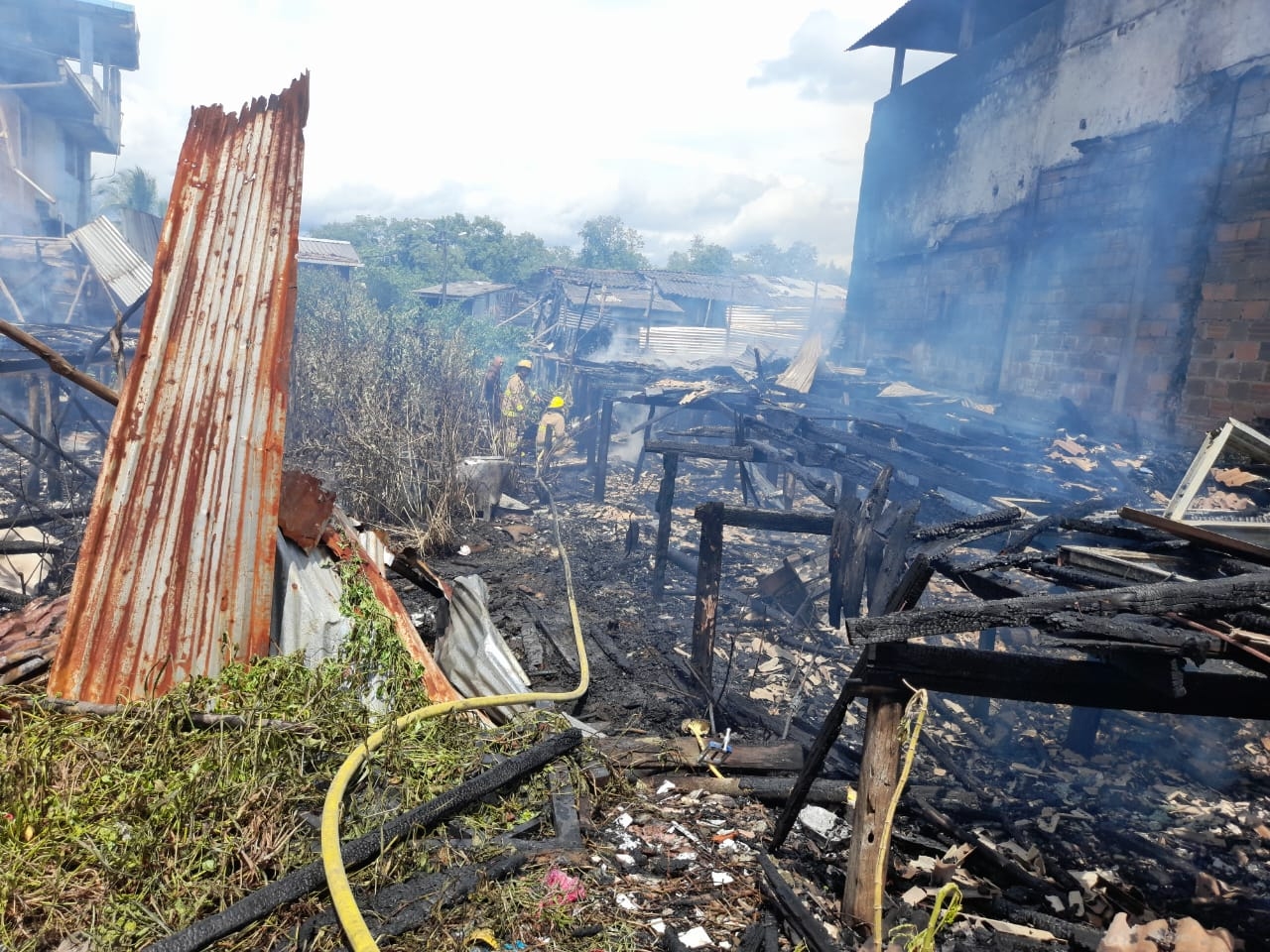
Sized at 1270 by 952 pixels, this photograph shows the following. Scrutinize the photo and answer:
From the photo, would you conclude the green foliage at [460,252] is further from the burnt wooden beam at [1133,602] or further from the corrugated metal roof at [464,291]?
the burnt wooden beam at [1133,602]

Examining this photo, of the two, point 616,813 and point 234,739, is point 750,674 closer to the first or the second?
point 616,813

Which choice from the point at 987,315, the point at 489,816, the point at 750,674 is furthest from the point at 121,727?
the point at 987,315

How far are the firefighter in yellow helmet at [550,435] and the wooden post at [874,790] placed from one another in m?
11.1

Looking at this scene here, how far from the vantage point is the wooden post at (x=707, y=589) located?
538cm

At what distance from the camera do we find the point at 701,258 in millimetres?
81875

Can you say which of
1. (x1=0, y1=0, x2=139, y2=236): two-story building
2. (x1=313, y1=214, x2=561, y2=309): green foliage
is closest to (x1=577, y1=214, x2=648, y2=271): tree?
(x1=313, y1=214, x2=561, y2=309): green foliage

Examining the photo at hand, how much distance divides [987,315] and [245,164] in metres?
11.1

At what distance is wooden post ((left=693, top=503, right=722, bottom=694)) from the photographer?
17.6 feet

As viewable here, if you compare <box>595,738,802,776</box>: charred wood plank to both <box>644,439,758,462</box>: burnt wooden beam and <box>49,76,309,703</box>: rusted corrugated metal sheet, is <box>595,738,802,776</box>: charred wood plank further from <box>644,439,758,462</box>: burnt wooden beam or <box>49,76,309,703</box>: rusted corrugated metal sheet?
<box>644,439,758,462</box>: burnt wooden beam

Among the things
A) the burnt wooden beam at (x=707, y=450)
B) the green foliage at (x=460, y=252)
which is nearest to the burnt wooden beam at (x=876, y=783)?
the burnt wooden beam at (x=707, y=450)

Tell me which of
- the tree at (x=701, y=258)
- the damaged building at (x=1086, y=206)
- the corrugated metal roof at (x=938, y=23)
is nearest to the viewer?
the damaged building at (x=1086, y=206)

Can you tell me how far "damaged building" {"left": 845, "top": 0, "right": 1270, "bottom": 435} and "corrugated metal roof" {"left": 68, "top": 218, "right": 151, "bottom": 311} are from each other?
15.9 m

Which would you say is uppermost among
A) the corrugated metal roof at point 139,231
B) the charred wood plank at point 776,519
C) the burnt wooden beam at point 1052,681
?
the corrugated metal roof at point 139,231

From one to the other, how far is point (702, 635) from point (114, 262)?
16.4 m
